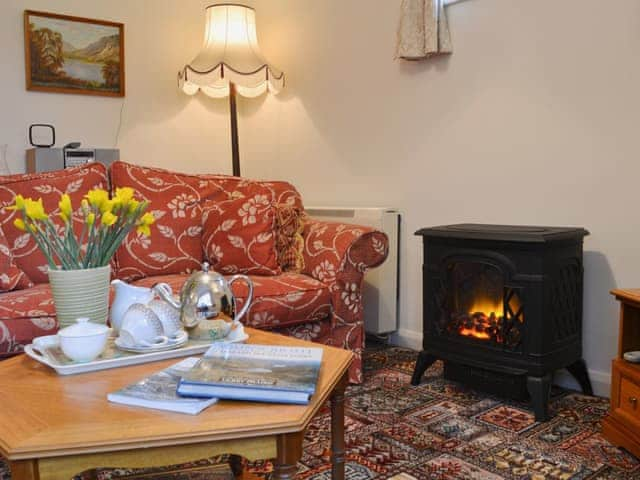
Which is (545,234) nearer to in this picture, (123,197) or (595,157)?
(595,157)

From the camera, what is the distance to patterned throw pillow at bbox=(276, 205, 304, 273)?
106 inches

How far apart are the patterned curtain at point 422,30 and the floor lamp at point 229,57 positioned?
3.11 feet

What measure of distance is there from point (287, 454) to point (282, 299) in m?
1.28

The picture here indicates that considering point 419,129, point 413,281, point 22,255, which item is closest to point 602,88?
point 419,129

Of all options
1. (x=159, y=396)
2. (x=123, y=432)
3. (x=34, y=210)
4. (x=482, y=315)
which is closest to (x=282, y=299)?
(x=482, y=315)

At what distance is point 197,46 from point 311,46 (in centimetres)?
81

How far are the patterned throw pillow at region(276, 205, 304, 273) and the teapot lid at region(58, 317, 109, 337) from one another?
1.40 meters

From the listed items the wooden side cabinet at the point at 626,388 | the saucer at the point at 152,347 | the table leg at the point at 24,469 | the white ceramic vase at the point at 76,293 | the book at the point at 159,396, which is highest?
the white ceramic vase at the point at 76,293

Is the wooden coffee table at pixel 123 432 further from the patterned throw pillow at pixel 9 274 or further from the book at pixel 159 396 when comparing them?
the patterned throw pillow at pixel 9 274

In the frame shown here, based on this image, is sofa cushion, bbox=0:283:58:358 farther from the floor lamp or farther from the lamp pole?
the floor lamp

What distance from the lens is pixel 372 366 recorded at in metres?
2.73

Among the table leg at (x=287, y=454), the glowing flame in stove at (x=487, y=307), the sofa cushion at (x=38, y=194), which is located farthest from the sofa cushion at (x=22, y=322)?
the glowing flame in stove at (x=487, y=307)

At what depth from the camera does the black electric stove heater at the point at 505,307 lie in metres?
2.07

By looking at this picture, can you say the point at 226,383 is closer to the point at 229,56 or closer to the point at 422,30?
the point at 422,30
